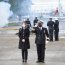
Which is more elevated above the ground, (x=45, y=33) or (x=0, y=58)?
(x=45, y=33)

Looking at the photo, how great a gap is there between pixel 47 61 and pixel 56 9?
22403 mm

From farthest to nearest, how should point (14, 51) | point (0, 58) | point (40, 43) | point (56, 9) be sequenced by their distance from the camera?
point (56, 9)
point (14, 51)
point (0, 58)
point (40, 43)

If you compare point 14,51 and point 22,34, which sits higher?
point 22,34

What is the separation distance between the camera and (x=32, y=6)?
35781mm

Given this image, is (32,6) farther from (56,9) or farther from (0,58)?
(0,58)

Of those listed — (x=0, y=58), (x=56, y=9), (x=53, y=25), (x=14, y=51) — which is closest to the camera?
(x=0, y=58)

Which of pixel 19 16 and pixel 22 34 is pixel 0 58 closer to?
pixel 22 34

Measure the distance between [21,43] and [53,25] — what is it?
9100 millimetres

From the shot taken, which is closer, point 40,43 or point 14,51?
point 40,43

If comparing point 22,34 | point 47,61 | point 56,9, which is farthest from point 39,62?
point 56,9

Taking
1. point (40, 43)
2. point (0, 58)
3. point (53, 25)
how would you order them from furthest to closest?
point (53, 25) → point (0, 58) → point (40, 43)

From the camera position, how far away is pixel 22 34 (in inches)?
502

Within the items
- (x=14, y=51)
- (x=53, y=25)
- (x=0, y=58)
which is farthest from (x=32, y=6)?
(x=0, y=58)

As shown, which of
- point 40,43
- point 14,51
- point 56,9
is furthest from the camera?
point 56,9
